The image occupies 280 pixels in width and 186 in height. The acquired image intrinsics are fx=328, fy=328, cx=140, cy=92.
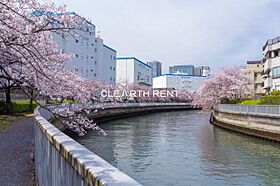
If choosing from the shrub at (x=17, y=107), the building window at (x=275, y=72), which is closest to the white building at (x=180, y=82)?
the building window at (x=275, y=72)

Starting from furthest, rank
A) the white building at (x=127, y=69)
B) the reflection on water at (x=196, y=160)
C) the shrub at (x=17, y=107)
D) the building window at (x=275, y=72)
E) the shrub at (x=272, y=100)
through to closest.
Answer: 1. the white building at (x=127, y=69)
2. the building window at (x=275, y=72)
3. the shrub at (x=17, y=107)
4. the shrub at (x=272, y=100)
5. the reflection on water at (x=196, y=160)

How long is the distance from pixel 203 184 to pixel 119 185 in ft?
38.8

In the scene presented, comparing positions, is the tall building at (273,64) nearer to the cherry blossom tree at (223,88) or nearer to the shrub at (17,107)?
the cherry blossom tree at (223,88)

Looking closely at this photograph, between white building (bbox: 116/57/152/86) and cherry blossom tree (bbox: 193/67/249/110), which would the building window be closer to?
cherry blossom tree (bbox: 193/67/249/110)

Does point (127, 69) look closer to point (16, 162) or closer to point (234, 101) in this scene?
point (234, 101)

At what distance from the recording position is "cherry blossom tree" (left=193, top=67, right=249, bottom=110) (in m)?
51.0

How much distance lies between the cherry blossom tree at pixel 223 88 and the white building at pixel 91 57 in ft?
81.9

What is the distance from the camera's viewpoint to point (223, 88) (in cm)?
5203

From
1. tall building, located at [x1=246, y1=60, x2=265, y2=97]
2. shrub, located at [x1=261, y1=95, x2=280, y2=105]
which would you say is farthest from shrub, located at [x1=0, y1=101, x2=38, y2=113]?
tall building, located at [x1=246, y1=60, x2=265, y2=97]

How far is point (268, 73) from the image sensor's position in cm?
5775

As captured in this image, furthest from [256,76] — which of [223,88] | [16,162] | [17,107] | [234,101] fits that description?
[16,162]

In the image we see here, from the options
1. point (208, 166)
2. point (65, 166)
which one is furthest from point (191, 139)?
point (65, 166)

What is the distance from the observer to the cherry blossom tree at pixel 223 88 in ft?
167

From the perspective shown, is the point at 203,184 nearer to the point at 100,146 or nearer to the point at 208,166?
the point at 208,166
